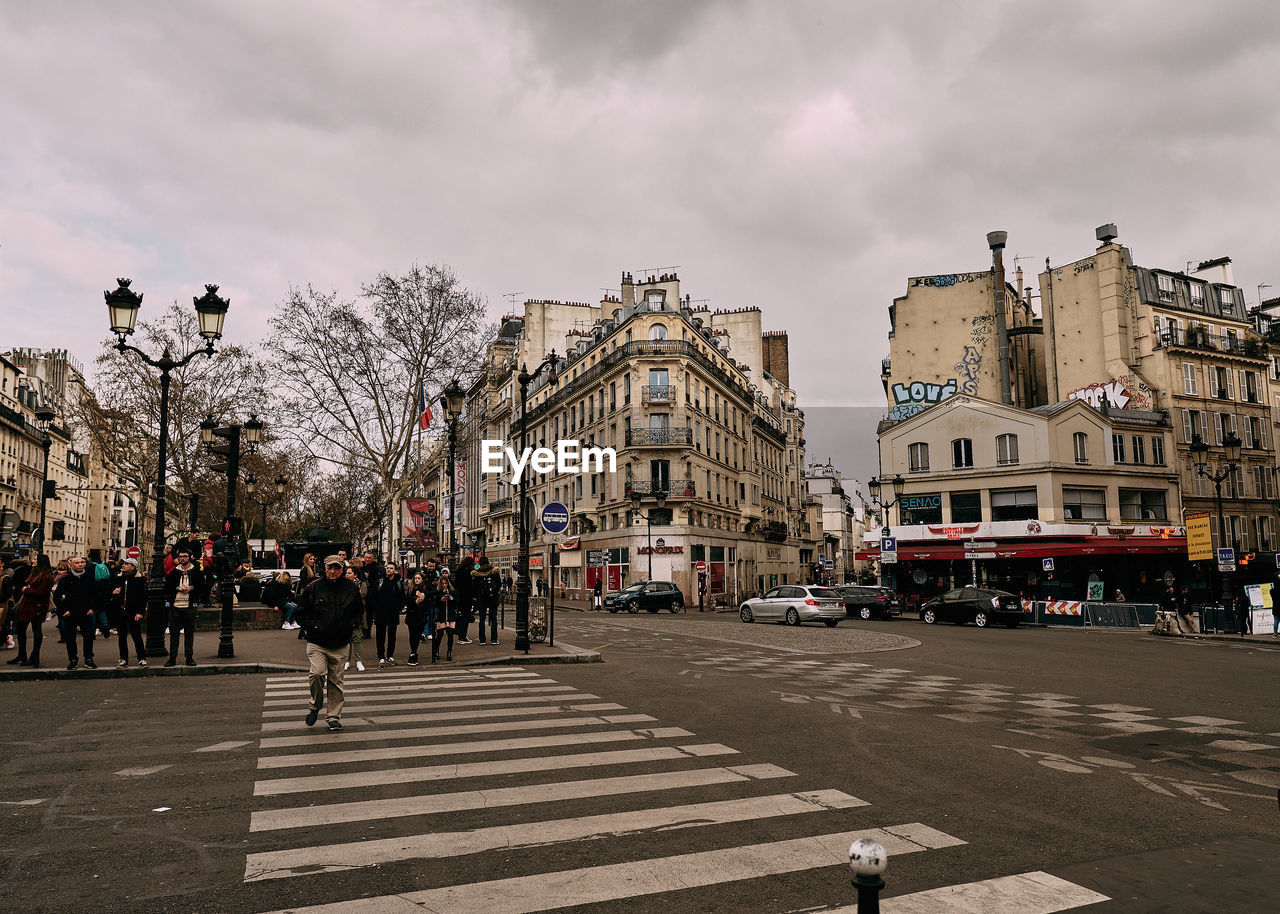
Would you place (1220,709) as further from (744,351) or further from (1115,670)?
(744,351)

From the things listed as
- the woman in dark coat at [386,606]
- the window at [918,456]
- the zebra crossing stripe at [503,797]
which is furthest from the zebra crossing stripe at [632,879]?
the window at [918,456]

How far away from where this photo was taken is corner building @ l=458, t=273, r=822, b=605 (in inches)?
1956

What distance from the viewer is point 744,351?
224 feet

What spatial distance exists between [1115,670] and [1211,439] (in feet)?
129

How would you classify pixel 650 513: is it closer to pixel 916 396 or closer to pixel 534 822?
pixel 916 396

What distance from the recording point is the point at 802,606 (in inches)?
1150

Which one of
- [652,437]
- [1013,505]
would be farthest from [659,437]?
[1013,505]

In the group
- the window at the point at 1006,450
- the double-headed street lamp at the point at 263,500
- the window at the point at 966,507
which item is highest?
the window at the point at 1006,450

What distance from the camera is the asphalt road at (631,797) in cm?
434

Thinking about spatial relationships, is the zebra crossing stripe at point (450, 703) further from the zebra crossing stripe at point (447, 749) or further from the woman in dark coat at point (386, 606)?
the woman in dark coat at point (386, 606)

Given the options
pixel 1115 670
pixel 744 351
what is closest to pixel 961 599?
pixel 1115 670

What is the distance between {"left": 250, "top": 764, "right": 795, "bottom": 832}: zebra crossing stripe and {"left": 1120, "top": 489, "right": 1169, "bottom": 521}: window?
42.5m

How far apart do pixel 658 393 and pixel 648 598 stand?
13983 mm

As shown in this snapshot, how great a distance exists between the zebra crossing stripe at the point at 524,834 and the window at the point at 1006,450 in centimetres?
3994
